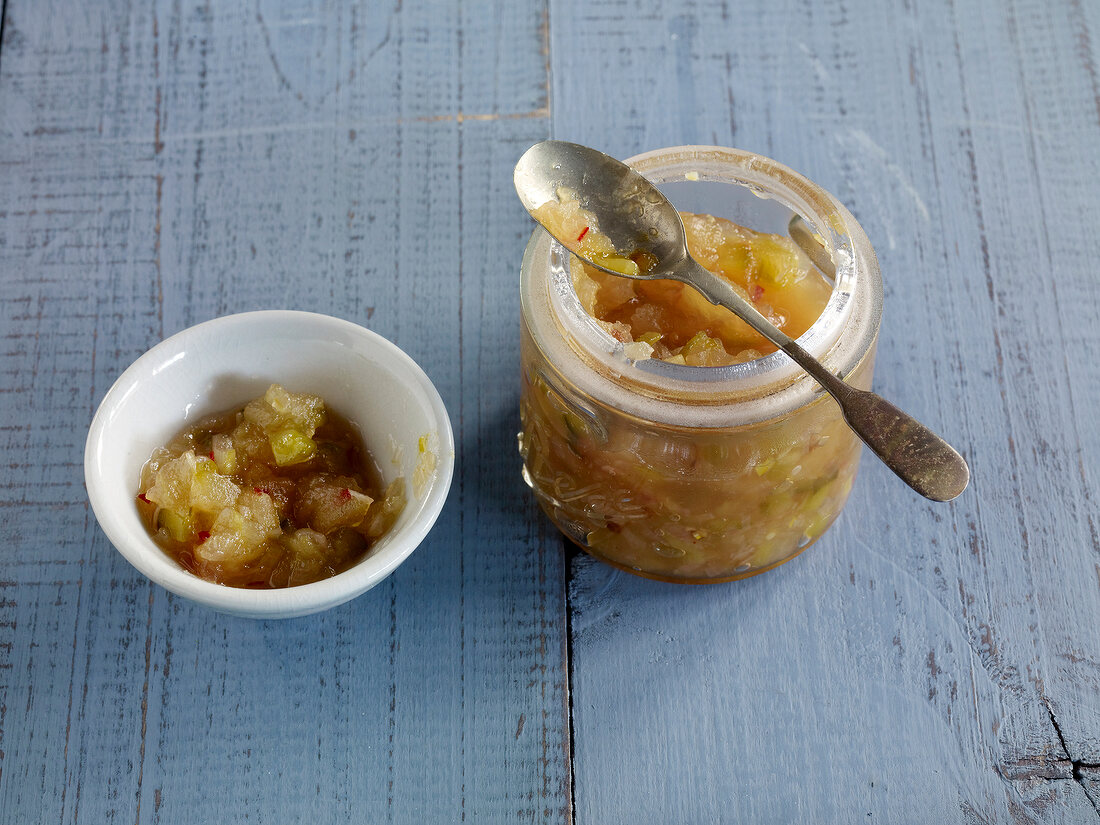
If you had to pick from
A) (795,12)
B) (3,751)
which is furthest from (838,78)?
(3,751)

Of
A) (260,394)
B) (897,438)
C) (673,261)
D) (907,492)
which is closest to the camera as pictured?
(897,438)

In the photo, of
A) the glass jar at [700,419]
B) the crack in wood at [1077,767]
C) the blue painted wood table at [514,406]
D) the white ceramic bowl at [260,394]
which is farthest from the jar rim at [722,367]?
the crack in wood at [1077,767]

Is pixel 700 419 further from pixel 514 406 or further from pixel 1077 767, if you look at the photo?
pixel 1077 767

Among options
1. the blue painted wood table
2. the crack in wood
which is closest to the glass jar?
→ the blue painted wood table

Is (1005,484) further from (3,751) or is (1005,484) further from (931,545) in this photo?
(3,751)

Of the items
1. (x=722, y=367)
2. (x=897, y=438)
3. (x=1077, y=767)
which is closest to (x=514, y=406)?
(x=722, y=367)

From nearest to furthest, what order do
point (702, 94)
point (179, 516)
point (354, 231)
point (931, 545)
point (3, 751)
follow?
1. point (179, 516)
2. point (3, 751)
3. point (931, 545)
4. point (354, 231)
5. point (702, 94)

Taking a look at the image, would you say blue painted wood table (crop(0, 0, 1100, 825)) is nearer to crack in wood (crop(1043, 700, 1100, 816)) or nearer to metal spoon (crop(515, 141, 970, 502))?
crack in wood (crop(1043, 700, 1100, 816))
